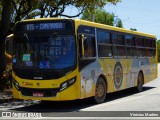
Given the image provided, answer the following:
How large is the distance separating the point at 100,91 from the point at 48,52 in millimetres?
2843

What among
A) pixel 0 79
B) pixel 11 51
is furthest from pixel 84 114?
pixel 0 79

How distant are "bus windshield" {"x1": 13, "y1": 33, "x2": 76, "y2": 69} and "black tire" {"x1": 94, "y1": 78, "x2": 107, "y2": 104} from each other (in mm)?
2106

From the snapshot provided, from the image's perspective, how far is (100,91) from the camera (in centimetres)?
1509

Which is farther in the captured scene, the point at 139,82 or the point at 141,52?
the point at 141,52

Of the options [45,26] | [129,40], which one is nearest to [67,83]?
[45,26]

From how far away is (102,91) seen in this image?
599 inches

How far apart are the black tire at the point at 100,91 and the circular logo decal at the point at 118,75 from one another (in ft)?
4.40

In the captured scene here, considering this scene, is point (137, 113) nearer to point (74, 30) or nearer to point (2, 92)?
point (74, 30)

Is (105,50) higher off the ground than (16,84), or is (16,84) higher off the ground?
(105,50)

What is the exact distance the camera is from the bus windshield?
13.2m

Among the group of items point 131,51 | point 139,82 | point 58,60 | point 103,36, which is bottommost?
point 139,82

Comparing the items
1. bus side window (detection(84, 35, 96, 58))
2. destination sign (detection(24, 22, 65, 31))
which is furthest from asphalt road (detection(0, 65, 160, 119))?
destination sign (detection(24, 22, 65, 31))

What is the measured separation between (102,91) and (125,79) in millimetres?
2734

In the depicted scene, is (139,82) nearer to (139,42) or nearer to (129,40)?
(139,42)
